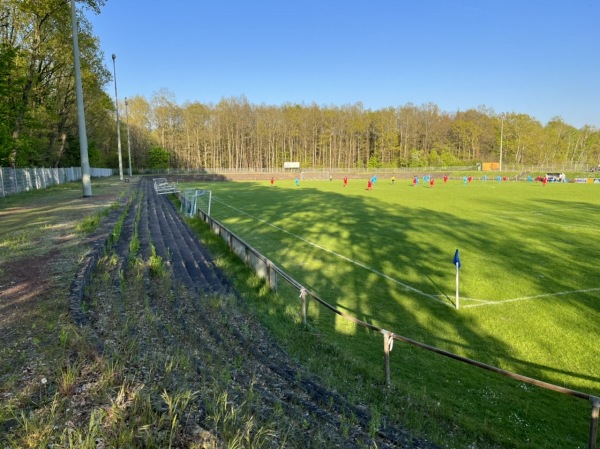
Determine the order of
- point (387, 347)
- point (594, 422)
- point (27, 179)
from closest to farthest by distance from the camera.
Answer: point (594, 422), point (387, 347), point (27, 179)

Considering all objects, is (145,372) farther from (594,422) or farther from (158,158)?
(158,158)

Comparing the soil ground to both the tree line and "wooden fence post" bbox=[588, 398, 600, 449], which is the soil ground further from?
the tree line

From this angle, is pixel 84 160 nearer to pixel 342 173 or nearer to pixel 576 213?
pixel 576 213

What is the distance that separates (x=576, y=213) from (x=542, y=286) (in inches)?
657

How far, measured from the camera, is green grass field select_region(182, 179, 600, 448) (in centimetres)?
484

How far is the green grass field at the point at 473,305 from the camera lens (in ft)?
15.9

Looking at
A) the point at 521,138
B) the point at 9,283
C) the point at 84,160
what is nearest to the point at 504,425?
the point at 9,283

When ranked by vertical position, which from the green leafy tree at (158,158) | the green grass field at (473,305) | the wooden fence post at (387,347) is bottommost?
the green grass field at (473,305)

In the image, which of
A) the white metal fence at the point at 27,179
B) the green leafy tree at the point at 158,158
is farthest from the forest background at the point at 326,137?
the white metal fence at the point at 27,179

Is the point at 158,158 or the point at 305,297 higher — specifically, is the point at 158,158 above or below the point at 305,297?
above

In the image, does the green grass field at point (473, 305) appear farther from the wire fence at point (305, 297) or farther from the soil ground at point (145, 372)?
the soil ground at point (145, 372)

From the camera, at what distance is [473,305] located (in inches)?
329

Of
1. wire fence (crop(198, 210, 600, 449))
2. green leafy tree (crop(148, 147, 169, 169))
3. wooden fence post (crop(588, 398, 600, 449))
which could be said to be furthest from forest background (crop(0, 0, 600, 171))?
wooden fence post (crop(588, 398, 600, 449))

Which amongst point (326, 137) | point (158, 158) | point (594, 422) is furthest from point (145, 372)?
point (326, 137)
